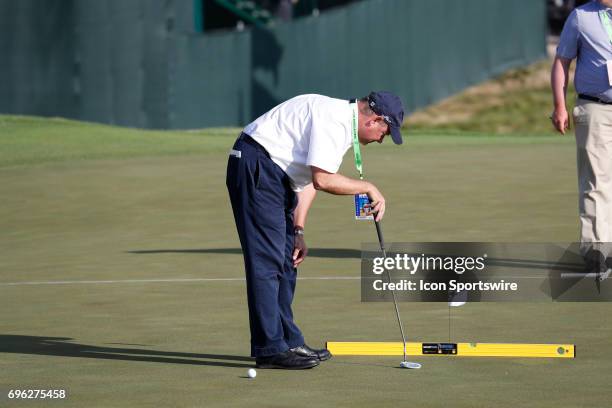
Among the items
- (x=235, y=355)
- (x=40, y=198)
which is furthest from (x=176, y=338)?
(x=40, y=198)

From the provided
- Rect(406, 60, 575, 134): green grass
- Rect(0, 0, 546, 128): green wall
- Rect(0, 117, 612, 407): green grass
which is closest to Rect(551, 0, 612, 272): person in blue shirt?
Rect(0, 117, 612, 407): green grass

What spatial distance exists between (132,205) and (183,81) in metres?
11.7

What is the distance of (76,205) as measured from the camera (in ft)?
57.4

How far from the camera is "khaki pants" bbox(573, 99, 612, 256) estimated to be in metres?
11.3

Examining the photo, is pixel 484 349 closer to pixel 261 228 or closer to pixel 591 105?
pixel 261 228

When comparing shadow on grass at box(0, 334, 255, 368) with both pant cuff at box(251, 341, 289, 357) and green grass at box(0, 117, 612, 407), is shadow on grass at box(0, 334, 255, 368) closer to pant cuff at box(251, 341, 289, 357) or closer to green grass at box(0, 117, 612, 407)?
green grass at box(0, 117, 612, 407)

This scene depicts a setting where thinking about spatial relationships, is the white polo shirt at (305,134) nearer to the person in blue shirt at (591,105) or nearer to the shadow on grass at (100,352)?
the shadow on grass at (100,352)

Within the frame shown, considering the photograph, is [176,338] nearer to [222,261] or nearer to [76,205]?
[222,261]

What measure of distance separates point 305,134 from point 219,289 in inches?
133

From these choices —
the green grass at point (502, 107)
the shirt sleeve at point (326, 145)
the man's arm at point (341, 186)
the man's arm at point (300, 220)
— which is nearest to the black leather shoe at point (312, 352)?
the man's arm at point (300, 220)

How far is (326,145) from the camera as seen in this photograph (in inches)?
314

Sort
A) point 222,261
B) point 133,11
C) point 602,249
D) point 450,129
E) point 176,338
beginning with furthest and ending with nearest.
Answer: point 450,129 → point 133,11 → point 222,261 → point 602,249 → point 176,338

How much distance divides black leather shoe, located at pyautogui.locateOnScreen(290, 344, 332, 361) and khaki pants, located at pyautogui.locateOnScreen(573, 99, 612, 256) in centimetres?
333

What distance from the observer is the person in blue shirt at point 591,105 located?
36.6 feet
